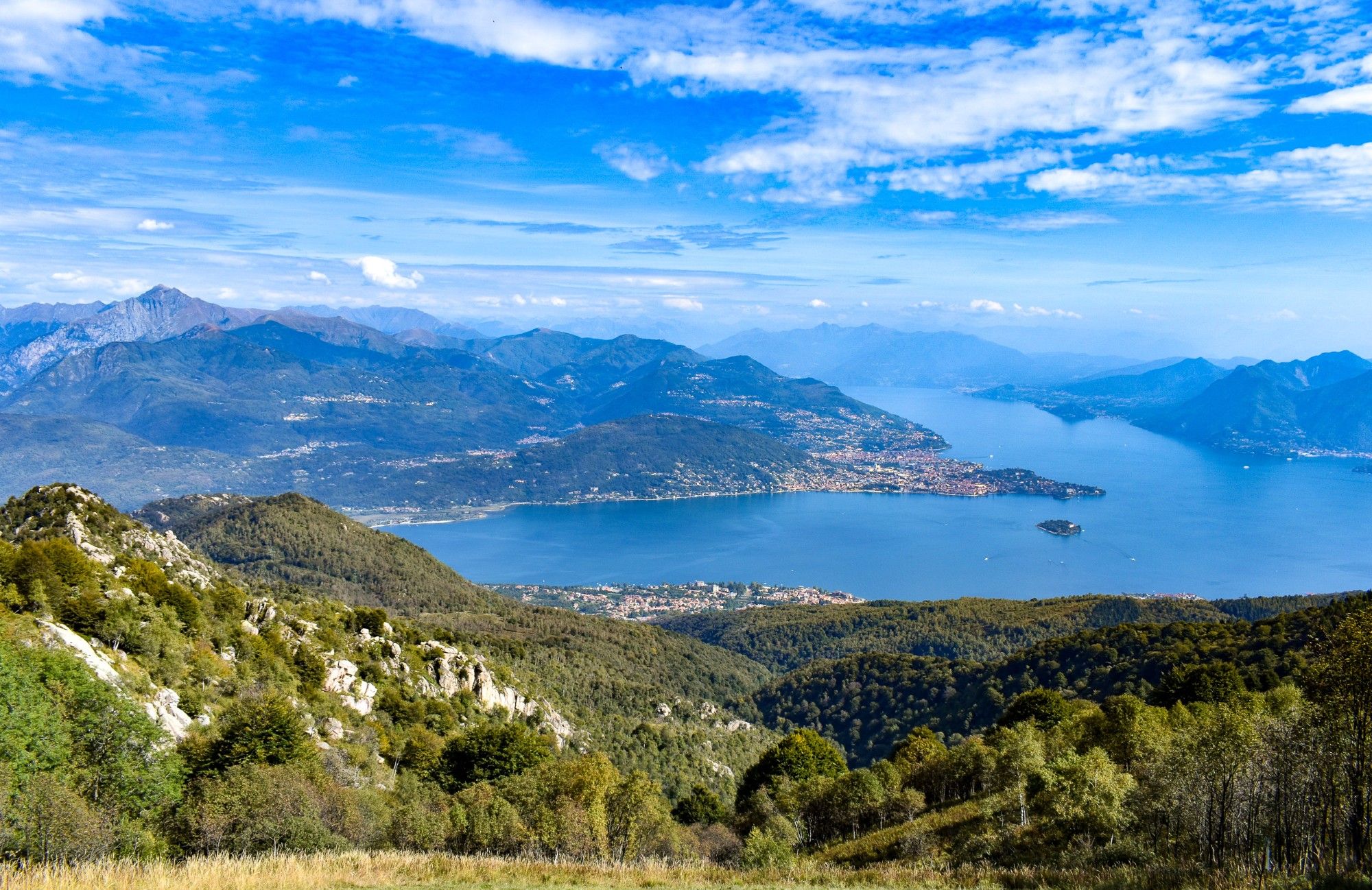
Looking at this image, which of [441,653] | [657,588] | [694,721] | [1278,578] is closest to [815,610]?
[657,588]

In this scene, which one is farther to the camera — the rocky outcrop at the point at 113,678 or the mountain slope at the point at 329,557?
the mountain slope at the point at 329,557

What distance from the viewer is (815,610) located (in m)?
97.6

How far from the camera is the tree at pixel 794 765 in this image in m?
31.4

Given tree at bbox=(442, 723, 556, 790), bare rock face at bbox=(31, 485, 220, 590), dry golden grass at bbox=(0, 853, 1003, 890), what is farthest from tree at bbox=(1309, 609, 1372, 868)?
bare rock face at bbox=(31, 485, 220, 590)

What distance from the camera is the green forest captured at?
506 inches

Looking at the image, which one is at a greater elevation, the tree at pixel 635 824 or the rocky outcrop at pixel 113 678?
the rocky outcrop at pixel 113 678

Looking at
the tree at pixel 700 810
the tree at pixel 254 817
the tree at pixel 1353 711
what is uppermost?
the tree at pixel 1353 711

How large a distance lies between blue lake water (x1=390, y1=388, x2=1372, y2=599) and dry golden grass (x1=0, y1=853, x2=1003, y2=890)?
10395 cm

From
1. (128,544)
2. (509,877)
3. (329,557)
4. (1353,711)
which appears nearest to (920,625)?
(329,557)

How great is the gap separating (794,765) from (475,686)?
18044 millimetres

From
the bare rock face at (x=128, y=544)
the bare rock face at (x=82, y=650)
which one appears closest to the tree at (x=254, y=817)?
the bare rock face at (x=82, y=650)

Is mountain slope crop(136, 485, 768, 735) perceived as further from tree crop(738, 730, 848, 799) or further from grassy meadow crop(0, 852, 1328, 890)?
grassy meadow crop(0, 852, 1328, 890)

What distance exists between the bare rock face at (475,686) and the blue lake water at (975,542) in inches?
3235

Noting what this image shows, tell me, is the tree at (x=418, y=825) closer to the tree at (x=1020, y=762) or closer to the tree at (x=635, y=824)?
the tree at (x=635, y=824)
